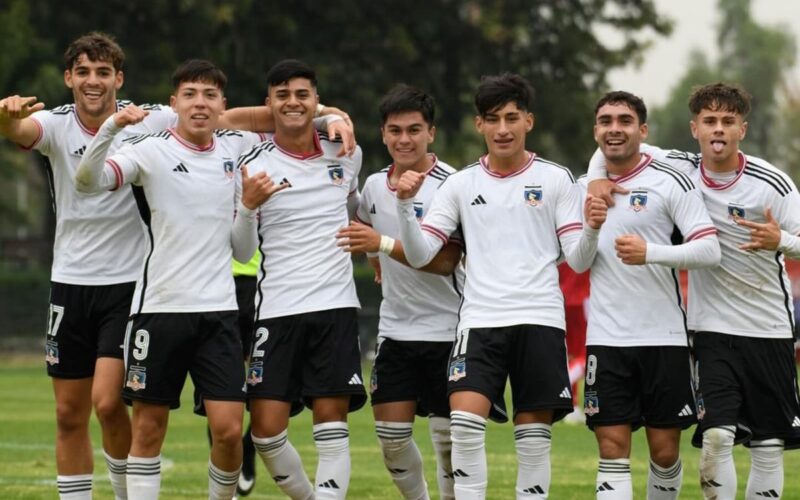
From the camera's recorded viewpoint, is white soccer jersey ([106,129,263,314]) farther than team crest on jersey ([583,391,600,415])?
No

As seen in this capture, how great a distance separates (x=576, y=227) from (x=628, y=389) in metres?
0.96

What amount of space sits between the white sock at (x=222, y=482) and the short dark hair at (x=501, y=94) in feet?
8.30

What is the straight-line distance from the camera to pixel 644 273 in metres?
8.62

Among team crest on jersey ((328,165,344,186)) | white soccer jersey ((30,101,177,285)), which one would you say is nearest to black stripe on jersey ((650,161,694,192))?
team crest on jersey ((328,165,344,186))

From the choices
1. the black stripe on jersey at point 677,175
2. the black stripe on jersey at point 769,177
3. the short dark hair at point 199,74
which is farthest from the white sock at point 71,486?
the black stripe on jersey at point 769,177

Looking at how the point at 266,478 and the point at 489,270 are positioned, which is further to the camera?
the point at 266,478

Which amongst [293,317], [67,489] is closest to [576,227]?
[293,317]

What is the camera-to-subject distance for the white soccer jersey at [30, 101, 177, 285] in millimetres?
8883

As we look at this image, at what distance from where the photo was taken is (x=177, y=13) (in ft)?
105

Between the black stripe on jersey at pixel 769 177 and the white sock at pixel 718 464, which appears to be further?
the black stripe on jersey at pixel 769 177

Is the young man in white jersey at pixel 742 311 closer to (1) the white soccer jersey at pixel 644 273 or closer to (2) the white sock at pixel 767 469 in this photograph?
(2) the white sock at pixel 767 469

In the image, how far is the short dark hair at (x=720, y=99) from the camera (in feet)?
28.9

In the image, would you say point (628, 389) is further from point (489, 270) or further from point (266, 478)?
point (266, 478)

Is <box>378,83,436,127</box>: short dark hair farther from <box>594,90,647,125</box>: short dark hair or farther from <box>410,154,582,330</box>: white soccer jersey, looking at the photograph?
<box>594,90,647,125</box>: short dark hair
